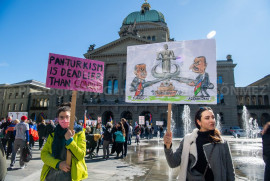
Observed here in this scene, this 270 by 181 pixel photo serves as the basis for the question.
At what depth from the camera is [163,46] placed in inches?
140

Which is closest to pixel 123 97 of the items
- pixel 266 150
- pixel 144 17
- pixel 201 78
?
pixel 144 17

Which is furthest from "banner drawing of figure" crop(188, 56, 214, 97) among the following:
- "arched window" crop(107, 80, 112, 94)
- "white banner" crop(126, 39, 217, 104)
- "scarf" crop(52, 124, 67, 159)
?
"arched window" crop(107, 80, 112, 94)

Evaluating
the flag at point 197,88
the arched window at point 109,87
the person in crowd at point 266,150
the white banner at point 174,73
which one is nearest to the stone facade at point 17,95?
the arched window at point 109,87

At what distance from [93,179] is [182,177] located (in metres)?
3.71

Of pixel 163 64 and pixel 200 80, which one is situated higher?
pixel 163 64

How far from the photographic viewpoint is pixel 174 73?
11.6ft

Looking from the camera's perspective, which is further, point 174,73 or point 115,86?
point 115,86

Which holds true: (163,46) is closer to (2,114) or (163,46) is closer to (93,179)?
(93,179)

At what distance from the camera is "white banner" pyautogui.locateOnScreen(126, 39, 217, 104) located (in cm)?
330

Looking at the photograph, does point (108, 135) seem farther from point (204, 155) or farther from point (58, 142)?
point (204, 155)

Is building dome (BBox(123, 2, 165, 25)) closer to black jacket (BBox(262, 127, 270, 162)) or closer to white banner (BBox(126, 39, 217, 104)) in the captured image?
white banner (BBox(126, 39, 217, 104))

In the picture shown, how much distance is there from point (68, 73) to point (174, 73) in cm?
221

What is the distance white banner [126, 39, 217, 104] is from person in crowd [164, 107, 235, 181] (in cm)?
78

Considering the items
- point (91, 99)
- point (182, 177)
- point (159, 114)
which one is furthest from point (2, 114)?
point (182, 177)
